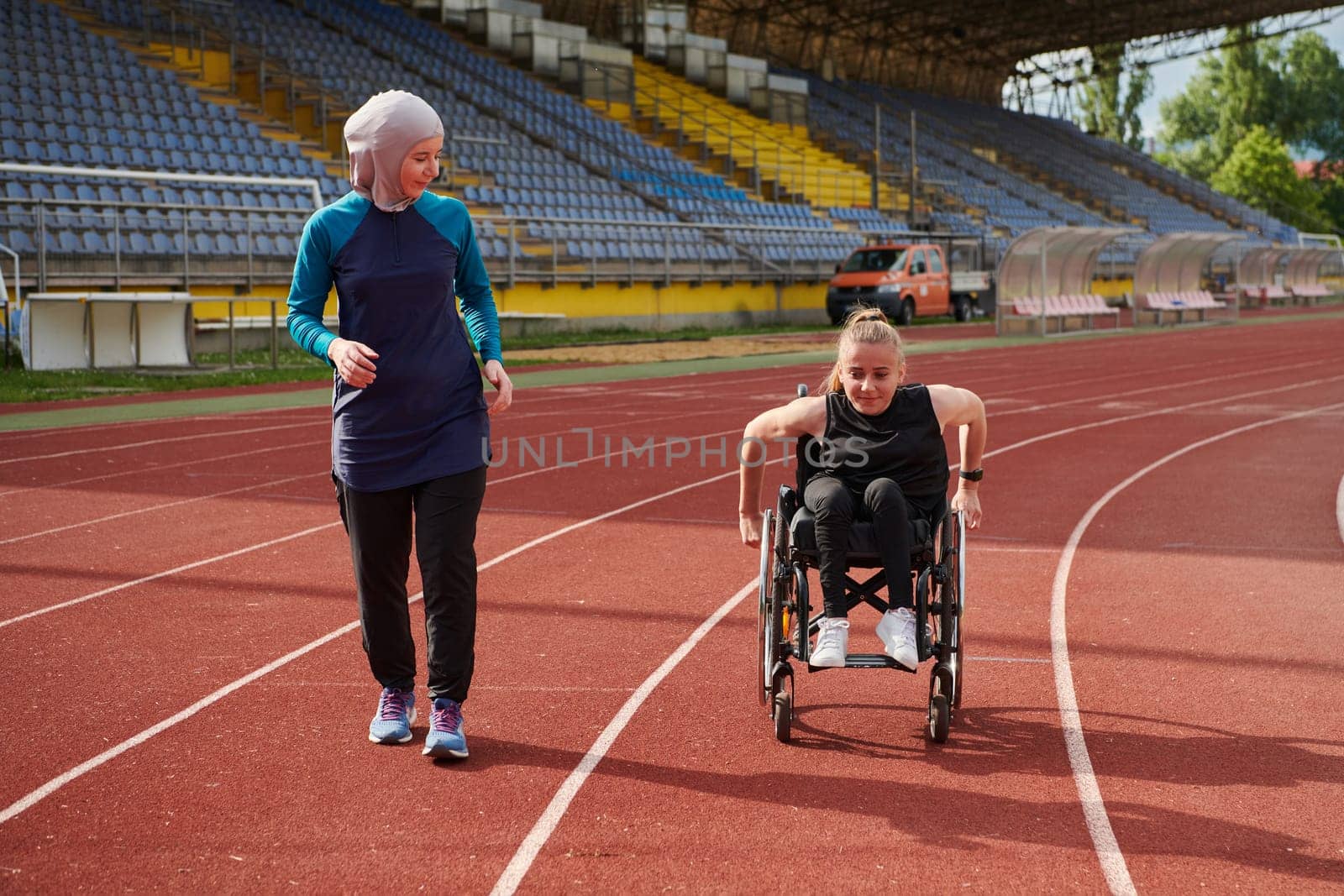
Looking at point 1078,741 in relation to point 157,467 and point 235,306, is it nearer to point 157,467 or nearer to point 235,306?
point 157,467

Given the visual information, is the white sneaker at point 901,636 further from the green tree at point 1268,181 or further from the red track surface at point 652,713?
the green tree at point 1268,181

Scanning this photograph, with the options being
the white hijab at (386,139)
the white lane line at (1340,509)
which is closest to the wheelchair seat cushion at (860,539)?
the white hijab at (386,139)

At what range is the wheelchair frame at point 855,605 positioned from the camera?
4.52 meters

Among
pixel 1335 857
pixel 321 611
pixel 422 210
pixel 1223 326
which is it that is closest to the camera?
pixel 1335 857

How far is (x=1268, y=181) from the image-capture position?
80.6 meters

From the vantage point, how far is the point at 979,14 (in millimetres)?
59219

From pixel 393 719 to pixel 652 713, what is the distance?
0.84 meters

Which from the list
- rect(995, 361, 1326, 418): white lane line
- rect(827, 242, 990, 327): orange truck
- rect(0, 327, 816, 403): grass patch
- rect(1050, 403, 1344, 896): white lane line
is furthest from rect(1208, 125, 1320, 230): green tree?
rect(1050, 403, 1344, 896): white lane line

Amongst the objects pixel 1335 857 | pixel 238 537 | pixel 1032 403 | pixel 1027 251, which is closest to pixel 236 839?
pixel 1335 857

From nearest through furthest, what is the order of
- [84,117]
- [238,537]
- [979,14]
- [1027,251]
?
[238,537], [84,117], [1027,251], [979,14]

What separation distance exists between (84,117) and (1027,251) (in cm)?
1768

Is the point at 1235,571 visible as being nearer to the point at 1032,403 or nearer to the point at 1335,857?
the point at 1335,857

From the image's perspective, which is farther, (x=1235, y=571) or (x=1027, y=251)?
(x=1027, y=251)

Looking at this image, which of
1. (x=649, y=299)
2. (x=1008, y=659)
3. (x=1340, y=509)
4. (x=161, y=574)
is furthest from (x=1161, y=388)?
(x=649, y=299)
